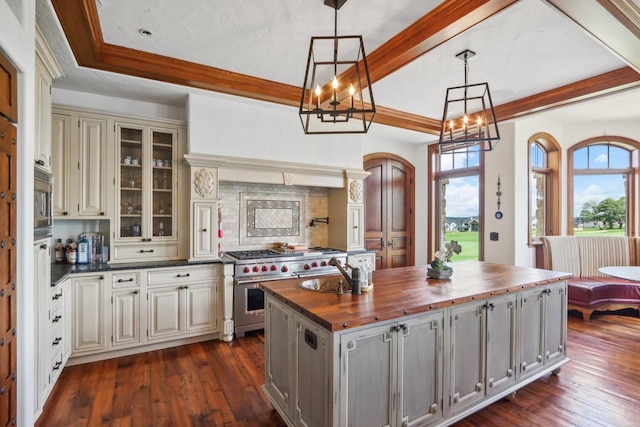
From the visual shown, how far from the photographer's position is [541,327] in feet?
9.00

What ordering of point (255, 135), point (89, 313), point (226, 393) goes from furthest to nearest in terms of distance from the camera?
point (255, 135), point (89, 313), point (226, 393)

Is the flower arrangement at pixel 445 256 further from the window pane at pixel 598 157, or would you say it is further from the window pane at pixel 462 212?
the window pane at pixel 598 157

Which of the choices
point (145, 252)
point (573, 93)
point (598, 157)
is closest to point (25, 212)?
point (145, 252)

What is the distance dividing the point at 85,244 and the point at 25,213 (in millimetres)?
1969

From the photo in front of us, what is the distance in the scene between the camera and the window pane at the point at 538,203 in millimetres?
5359

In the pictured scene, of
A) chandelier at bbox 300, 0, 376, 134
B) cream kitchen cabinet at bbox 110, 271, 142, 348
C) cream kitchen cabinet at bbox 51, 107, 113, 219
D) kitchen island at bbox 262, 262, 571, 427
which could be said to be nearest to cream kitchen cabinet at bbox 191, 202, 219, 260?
cream kitchen cabinet at bbox 110, 271, 142, 348

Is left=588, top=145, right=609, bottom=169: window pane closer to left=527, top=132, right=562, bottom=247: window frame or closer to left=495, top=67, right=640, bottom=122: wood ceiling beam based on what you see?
left=527, top=132, right=562, bottom=247: window frame

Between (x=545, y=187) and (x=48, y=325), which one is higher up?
(x=545, y=187)

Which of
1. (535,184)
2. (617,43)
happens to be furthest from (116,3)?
(535,184)

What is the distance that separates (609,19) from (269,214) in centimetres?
382

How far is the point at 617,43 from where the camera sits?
8.21ft

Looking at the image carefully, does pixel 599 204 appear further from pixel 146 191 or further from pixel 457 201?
pixel 146 191

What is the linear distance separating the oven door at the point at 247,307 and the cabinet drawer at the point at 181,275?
1.13 ft

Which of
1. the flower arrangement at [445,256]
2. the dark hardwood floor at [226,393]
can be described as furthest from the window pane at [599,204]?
the flower arrangement at [445,256]
